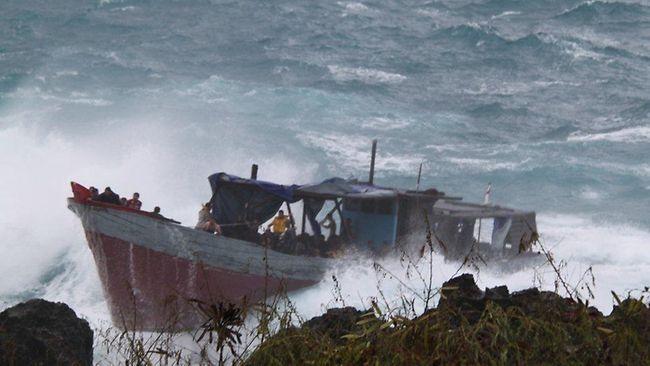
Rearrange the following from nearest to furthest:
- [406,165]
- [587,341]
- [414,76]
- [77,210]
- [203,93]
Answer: [587,341]
[77,210]
[406,165]
[203,93]
[414,76]

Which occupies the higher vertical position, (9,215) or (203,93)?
(203,93)

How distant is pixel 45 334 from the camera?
7848 millimetres

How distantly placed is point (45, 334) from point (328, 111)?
43.2 meters

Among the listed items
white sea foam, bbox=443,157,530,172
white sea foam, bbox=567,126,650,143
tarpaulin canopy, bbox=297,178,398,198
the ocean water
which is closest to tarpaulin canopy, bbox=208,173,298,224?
tarpaulin canopy, bbox=297,178,398,198

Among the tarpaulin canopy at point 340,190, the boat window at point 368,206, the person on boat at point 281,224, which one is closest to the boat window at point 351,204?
the boat window at point 368,206

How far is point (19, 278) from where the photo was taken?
2453cm

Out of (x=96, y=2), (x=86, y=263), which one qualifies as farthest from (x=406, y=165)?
(x=96, y=2)

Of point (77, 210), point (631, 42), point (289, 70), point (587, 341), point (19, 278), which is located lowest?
point (19, 278)

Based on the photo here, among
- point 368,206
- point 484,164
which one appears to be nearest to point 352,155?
point 484,164

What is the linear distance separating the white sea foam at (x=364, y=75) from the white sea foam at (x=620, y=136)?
12801 mm

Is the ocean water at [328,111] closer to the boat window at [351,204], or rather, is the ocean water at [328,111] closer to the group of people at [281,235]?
the group of people at [281,235]

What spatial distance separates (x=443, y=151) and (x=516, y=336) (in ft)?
128

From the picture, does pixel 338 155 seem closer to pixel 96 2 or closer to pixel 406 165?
pixel 406 165

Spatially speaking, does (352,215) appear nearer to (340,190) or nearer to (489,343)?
(340,190)
